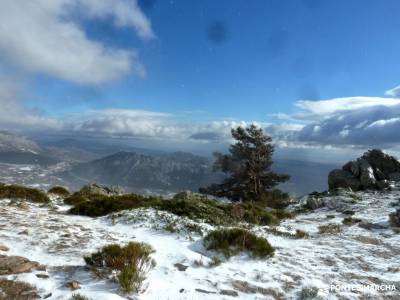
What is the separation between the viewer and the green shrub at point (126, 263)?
540 centimetres

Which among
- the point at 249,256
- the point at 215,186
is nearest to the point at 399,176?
the point at 215,186

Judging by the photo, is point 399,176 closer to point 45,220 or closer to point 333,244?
point 333,244

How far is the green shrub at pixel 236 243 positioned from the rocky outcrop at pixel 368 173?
2769 centimetres

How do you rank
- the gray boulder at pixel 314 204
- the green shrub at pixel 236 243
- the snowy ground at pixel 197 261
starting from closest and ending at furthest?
the snowy ground at pixel 197 261
the green shrub at pixel 236 243
the gray boulder at pixel 314 204

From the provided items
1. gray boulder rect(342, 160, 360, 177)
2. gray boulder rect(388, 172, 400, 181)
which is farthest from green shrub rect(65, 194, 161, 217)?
A: gray boulder rect(388, 172, 400, 181)

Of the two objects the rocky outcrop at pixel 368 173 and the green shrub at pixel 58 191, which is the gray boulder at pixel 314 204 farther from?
the green shrub at pixel 58 191

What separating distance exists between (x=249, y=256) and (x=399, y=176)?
33.9m

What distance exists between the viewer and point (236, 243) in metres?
8.73

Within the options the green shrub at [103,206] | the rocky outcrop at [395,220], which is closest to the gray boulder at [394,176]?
the rocky outcrop at [395,220]

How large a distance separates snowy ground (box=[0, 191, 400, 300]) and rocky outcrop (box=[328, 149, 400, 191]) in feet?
75.5

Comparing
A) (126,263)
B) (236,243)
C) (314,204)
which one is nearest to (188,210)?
(236,243)

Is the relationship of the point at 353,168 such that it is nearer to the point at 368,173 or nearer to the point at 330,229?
the point at 368,173

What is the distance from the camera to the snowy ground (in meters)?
5.80

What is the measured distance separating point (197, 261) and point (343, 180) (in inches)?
1261
